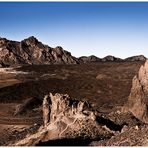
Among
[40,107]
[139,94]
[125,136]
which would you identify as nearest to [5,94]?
[40,107]

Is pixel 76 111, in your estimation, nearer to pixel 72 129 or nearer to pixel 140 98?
pixel 72 129

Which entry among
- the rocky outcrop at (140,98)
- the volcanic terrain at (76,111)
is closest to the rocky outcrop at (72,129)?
the volcanic terrain at (76,111)

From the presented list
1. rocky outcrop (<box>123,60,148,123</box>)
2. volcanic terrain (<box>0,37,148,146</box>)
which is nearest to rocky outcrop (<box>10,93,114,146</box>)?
volcanic terrain (<box>0,37,148,146</box>)

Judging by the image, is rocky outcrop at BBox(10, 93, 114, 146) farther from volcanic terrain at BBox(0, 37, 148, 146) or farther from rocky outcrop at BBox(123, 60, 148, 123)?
rocky outcrop at BBox(123, 60, 148, 123)

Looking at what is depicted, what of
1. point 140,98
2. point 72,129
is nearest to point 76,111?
point 72,129

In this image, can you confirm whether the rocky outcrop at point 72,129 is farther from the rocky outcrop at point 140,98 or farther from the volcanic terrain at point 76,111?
the rocky outcrop at point 140,98

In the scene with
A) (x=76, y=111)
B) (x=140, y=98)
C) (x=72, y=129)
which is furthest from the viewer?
(x=140, y=98)

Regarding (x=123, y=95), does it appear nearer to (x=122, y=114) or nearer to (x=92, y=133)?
(x=122, y=114)

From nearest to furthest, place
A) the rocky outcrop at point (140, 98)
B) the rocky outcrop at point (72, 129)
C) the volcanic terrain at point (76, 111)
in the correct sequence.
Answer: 1. the volcanic terrain at point (76, 111)
2. the rocky outcrop at point (72, 129)
3. the rocky outcrop at point (140, 98)
